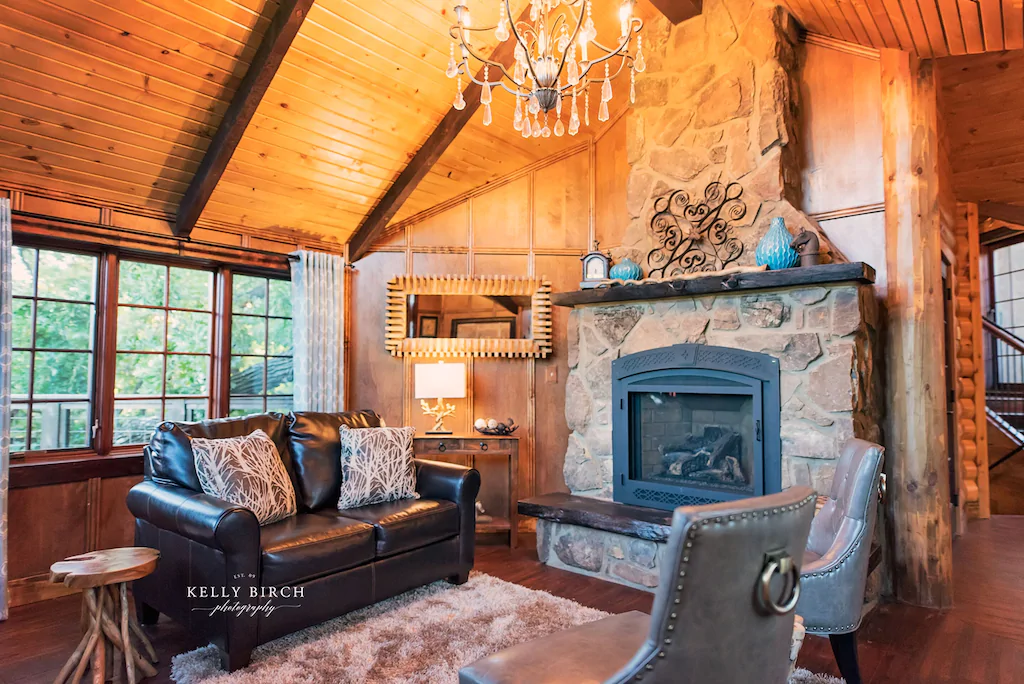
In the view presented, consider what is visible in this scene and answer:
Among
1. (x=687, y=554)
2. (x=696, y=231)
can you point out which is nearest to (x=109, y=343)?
(x=696, y=231)

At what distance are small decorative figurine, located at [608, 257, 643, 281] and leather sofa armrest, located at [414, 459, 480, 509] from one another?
1.50 meters

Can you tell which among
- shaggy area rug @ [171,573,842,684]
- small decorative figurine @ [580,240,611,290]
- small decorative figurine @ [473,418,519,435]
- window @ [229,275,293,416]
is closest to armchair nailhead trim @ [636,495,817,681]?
shaggy area rug @ [171,573,842,684]

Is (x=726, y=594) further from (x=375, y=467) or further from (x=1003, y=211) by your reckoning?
(x=1003, y=211)

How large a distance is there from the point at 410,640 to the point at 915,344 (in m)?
2.92

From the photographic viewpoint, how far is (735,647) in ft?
3.86

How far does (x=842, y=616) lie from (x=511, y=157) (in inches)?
154

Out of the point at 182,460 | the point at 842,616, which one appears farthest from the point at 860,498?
A: the point at 182,460

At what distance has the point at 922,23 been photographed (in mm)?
2893

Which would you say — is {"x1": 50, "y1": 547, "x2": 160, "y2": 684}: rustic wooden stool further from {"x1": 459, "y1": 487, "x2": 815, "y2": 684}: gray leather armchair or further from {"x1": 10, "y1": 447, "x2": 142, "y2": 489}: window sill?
{"x1": 459, "y1": 487, "x2": 815, "y2": 684}: gray leather armchair

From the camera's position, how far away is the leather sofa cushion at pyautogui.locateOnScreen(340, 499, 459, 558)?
3.02 m

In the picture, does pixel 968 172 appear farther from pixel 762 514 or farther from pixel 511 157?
pixel 762 514

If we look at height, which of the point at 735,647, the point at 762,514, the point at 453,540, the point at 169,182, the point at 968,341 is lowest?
the point at 453,540

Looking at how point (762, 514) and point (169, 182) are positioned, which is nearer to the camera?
point (762, 514)

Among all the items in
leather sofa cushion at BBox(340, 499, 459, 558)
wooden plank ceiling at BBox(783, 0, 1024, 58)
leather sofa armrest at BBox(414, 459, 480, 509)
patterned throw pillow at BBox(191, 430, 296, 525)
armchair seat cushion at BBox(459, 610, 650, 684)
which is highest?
wooden plank ceiling at BBox(783, 0, 1024, 58)
